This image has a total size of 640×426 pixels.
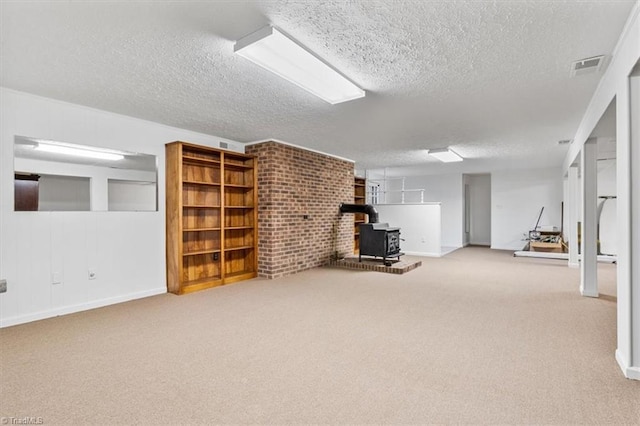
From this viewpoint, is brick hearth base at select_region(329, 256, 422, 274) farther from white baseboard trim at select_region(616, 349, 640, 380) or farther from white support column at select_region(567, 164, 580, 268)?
white baseboard trim at select_region(616, 349, 640, 380)

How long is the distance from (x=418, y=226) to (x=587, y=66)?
617 centimetres

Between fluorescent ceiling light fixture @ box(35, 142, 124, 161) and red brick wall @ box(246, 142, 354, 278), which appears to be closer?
fluorescent ceiling light fixture @ box(35, 142, 124, 161)

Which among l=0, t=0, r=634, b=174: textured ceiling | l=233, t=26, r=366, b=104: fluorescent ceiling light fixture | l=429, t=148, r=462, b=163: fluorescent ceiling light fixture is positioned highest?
l=0, t=0, r=634, b=174: textured ceiling

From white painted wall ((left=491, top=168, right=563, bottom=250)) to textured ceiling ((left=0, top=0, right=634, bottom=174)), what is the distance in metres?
5.34

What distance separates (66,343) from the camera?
2.77m

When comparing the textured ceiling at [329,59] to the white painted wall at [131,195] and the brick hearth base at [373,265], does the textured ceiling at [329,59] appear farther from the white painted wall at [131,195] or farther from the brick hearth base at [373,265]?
the brick hearth base at [373,265]

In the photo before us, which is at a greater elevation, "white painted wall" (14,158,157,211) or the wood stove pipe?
"white painted wall" (14,158,157,211)

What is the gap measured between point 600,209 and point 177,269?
9497 millimetres

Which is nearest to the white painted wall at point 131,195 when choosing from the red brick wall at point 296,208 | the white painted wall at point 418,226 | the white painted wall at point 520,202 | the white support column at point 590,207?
the red brick wall at point 296,208

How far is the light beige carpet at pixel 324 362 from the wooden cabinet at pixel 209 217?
0.74 meters

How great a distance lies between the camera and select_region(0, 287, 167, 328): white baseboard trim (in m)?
3.28

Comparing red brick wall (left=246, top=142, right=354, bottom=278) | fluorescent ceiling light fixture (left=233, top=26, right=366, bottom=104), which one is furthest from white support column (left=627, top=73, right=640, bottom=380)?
red brick wall (left=246, top=142, right=354, bottom=278)

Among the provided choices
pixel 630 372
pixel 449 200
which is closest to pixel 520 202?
pixel 449 200

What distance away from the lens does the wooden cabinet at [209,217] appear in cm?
452
